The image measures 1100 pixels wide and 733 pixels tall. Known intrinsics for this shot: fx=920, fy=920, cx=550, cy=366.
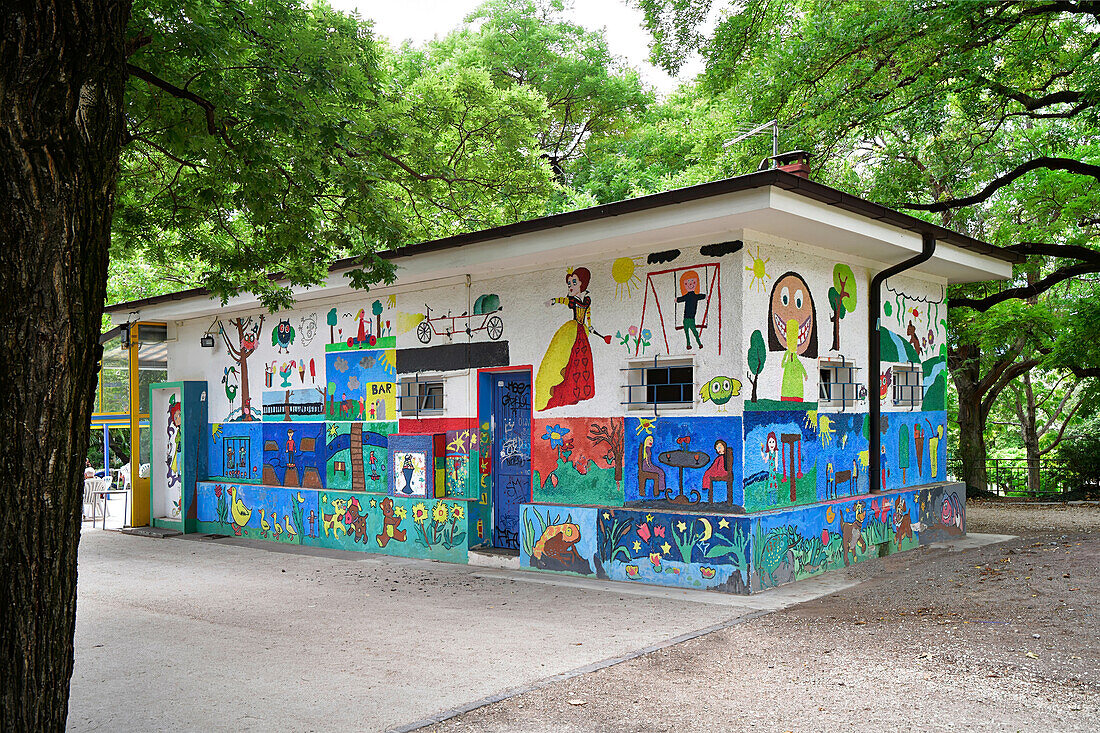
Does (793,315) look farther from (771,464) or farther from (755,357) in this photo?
(771,464)

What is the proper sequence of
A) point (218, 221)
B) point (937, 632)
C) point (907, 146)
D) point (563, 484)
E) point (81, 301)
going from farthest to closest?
point (907, 146) < point (218, 221) < point (563, 484) < point (937, 632) < point (81, 301)

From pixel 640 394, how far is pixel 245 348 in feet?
23.4

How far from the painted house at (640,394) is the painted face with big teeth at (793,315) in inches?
A: 1.2

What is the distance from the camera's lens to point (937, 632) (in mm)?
6660

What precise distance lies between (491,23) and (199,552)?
79.4ft

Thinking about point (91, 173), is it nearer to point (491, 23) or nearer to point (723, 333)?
point (723, 333)

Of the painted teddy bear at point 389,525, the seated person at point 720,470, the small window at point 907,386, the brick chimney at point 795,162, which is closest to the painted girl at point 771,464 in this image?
the seated person at point 720,470

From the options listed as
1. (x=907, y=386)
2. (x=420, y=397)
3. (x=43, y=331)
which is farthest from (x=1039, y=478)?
(x=43, y=331)

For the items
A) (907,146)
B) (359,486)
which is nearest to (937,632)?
(359,486)

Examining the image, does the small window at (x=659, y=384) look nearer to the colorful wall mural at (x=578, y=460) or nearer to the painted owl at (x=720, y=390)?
the painted owl at (x=720, y=390)

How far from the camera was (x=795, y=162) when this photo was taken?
30.7 ft

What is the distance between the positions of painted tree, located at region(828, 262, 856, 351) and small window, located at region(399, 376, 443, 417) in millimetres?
4665

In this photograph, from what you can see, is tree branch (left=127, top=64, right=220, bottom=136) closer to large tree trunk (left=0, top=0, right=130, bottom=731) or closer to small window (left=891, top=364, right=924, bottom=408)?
large tree trunk (left=0, top=0, right=130, bottom=731)

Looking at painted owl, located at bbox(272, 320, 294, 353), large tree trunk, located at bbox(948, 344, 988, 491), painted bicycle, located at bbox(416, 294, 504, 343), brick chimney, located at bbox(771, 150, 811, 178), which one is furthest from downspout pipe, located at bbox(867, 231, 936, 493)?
large tree trunk, located at bbox(948, 344, 988, 491)
